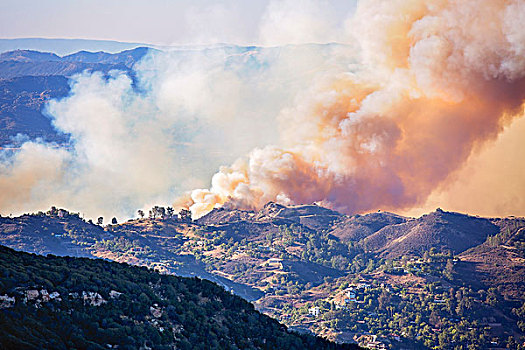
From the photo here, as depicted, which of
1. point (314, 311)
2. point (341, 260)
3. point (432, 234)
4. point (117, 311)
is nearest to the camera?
point (117, 311)

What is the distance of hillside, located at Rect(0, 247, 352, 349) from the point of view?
175ft

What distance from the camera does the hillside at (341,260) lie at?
433ft

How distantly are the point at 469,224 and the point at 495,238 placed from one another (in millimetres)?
10297

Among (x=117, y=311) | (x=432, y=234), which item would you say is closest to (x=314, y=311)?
(x=432, y=234)

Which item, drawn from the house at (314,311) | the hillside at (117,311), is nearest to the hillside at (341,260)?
the house at (314,311)

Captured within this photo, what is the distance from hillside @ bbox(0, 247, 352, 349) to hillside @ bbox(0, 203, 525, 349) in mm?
53754

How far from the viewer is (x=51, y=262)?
66875mm

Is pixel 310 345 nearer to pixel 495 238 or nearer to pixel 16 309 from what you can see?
pixel 16 309

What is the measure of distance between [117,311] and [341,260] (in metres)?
112

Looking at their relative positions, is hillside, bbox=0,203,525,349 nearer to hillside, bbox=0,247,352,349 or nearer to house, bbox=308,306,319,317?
house, bbox=308,306,319,317

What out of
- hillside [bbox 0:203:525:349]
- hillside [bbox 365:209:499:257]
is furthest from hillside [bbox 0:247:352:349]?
hillside [bbox 365:209:499:257]

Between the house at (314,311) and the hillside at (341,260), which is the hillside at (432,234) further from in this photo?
the house at (314,311)

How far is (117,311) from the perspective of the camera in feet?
198

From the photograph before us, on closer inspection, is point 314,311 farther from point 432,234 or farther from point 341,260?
point 432,234
